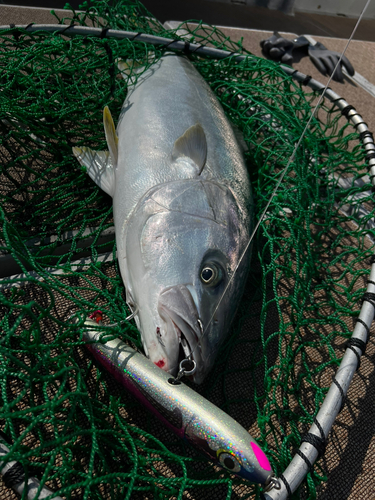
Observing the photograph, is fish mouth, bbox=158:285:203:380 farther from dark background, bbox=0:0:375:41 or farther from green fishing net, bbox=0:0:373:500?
dark background, bbox=0:0:375:41

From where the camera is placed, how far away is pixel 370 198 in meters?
2.34

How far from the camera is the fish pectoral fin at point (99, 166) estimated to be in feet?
6.56

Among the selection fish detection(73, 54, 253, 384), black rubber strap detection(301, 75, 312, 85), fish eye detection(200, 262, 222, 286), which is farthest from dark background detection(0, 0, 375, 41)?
fish eye detection(200, 262, 222, 286)

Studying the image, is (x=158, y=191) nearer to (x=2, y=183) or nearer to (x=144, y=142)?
(x=144, y=142)

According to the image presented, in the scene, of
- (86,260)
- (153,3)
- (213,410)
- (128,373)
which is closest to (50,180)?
(86,260)

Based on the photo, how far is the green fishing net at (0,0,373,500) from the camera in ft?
4.15

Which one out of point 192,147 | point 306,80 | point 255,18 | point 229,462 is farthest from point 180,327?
point 255,18

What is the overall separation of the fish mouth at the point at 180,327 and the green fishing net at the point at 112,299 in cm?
25

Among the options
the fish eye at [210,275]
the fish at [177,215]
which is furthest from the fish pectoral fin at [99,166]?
the fish eye at [210,275]

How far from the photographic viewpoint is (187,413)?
1215 mm

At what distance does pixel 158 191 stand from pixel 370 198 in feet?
4.99

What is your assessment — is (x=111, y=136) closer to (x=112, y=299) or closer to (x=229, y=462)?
(x=112, y=299)

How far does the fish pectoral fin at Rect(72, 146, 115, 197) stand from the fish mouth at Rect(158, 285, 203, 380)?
0.89 meters

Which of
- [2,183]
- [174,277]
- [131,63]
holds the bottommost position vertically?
[2,183]
